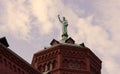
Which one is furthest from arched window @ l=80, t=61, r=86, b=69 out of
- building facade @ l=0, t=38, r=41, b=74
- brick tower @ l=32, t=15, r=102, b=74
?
building facade @ l=0, t=38, r=41, b=74

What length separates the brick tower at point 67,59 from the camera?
58.5 metres

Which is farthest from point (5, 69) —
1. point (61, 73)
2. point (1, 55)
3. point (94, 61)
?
point (94, 61)

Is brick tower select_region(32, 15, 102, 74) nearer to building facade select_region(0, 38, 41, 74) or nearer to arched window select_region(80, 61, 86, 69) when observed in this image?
arched window select_region(80, 61, 86, 69)

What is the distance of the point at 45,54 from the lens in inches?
2415

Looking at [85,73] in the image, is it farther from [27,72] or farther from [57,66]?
[27,72]

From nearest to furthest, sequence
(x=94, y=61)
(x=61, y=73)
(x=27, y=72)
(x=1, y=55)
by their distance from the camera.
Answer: (x=1, y=55) < (x=27, y=72) < (x=61, y=73) < (x=94, y=61)

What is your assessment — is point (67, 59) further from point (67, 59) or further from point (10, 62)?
point (10, 62)

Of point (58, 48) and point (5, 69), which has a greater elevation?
point (58, 48)

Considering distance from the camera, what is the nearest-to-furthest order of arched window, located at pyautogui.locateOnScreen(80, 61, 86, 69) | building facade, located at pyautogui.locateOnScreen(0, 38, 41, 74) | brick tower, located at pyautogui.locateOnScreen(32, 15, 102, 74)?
building facade, located at pyautogui.locateOnScreen(0, 38, 41, 74) → brick tower, located at pyautogui.locateOnScreen(32, 15, 102, 74) → arched window, located at pyautogui.locateOnScreen(80, 61, 86, 69)

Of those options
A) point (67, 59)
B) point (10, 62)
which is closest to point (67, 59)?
point (67, 59)

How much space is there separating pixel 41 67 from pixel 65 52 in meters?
4.94

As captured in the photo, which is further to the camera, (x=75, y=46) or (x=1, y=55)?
(x=75, y=46)

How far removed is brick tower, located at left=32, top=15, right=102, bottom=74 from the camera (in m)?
58.5

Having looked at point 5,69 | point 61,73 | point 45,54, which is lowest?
point 5,69
